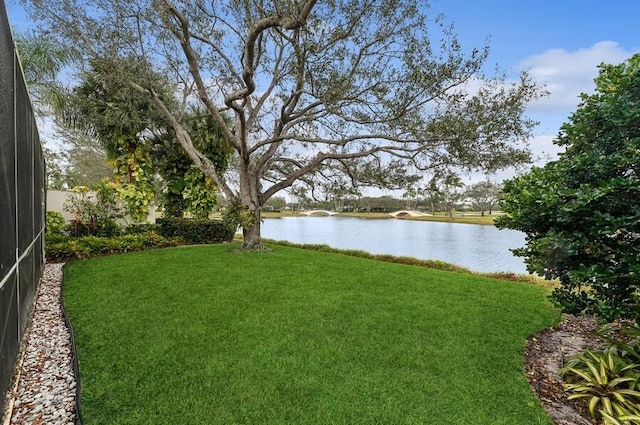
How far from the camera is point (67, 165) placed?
64.6ft

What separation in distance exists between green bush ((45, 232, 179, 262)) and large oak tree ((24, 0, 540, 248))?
336 cm

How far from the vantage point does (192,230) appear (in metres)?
10.2

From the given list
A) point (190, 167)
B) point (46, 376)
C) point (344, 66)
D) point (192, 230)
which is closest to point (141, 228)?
point (192, 230)

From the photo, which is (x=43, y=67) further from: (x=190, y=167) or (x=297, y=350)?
(x=297, y=350)

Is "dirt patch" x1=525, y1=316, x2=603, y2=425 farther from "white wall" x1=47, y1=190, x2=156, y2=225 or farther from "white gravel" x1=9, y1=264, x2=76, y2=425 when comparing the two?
"white wall" x1=47, y1=190, x2=156, y2=225

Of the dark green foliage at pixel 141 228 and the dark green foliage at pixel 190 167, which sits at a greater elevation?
the dark green foliage at pixel 190 167

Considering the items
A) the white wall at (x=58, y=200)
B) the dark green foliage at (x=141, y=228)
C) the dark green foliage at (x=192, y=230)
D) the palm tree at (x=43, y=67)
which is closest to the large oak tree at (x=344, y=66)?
the palm tree at (x=43, y=67)

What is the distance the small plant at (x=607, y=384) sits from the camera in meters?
2.19

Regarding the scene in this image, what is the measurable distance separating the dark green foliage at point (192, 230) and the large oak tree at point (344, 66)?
3.21 m

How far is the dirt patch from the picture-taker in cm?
232

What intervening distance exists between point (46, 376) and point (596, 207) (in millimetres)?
4096

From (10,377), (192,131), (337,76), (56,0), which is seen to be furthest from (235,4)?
(10,377)

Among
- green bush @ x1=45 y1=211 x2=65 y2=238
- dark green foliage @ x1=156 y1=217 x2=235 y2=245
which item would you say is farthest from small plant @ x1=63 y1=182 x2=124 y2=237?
dark green foliage @ x1=156 y1=217 x2=235 y2=245

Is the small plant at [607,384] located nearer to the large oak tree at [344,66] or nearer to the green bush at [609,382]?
the green bush at [609,382]
